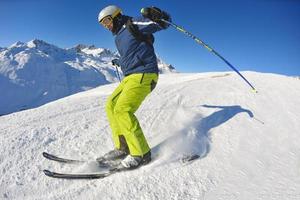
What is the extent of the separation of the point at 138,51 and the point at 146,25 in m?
0.46

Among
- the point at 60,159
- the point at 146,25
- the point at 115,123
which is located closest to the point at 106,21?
the point at 146,25

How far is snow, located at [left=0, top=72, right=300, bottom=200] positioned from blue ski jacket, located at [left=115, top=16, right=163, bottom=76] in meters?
1.46

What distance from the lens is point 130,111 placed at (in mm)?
5090

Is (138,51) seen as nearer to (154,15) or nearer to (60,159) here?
(154,15)

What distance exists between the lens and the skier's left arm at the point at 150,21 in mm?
5195

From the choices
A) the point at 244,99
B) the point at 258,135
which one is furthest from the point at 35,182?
the point at 244,99

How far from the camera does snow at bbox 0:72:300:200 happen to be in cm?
420

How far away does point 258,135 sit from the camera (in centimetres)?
626

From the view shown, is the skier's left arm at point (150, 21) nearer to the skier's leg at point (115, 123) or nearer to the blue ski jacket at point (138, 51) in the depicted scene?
the blue ski jacket at point (138, 51)

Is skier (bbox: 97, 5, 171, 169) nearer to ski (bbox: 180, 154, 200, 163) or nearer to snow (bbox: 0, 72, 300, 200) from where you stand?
snow (bbox: 0, 72, 300, 200)

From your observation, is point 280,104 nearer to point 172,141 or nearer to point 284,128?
point 284,128

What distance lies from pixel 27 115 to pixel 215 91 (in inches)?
216

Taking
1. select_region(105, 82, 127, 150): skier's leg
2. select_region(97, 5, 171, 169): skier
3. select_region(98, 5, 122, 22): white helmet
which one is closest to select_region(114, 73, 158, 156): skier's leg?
select_region(97, 5, 171, 169): skier

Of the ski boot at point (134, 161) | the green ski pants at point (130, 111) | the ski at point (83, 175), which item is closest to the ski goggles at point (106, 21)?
the green ski pants at point (130, 111)
